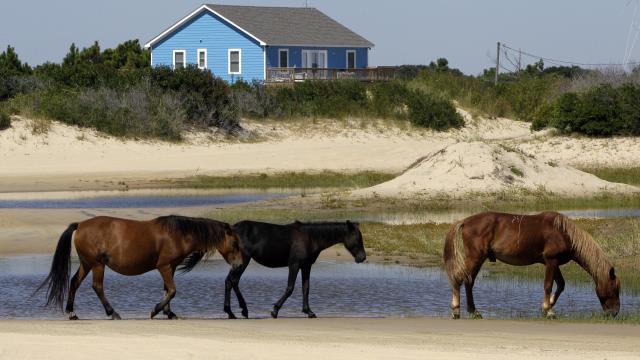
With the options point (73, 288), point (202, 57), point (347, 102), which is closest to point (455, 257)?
point (73, 288)

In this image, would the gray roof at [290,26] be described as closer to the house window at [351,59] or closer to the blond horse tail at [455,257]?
the house window at [351,59]

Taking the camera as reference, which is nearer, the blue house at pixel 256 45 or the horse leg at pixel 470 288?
the horse leg at pixel 470 288

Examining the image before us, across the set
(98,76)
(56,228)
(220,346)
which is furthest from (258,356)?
(98,76)

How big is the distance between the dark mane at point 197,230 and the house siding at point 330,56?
5549cm

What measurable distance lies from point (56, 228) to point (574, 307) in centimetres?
1340

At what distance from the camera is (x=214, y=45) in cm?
7206

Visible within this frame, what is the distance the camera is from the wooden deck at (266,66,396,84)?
67819 millimetres

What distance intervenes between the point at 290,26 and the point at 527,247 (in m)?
59.3

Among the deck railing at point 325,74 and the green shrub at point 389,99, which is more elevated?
the deck railing at point 325,74

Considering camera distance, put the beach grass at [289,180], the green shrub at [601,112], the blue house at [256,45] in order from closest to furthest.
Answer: the beach grass at [289,180]
the green shrub at [601,112]
the blue house at [256,45]

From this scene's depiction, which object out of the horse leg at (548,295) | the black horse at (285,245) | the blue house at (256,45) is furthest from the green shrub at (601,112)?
the black horse at (285,245)

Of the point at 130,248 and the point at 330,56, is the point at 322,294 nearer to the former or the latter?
the point at 130,248

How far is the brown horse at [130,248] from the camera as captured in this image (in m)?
15.0

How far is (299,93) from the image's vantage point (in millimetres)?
58406
